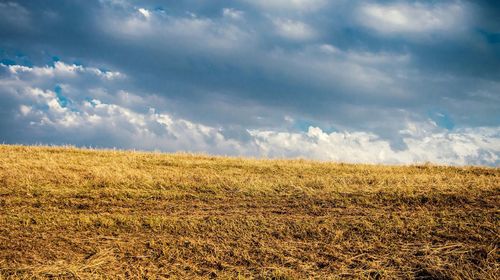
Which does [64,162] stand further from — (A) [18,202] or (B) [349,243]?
(B) [349,243]

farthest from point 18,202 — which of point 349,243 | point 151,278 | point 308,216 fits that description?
point 349,243

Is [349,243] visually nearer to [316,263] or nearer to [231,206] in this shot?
[316,263]

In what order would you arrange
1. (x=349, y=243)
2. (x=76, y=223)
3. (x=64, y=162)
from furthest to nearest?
(x=64, y=162), (x=76, y=223), (x=349, y=243)

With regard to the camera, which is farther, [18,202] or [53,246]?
[18,202]

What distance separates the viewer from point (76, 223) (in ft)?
33.7

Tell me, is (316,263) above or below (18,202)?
below

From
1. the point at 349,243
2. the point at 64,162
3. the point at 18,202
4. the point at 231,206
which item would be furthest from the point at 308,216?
the point at 64,162

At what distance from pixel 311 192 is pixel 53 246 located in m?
7.66

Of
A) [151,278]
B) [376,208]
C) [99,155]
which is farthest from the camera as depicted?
[99,155]

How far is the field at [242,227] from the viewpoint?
27.0 feet

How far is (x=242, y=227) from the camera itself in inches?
388

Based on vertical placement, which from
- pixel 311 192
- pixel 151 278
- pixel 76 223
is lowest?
pixel 151 278

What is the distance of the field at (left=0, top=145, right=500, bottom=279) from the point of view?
823 cm

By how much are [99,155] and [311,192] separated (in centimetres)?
1406
